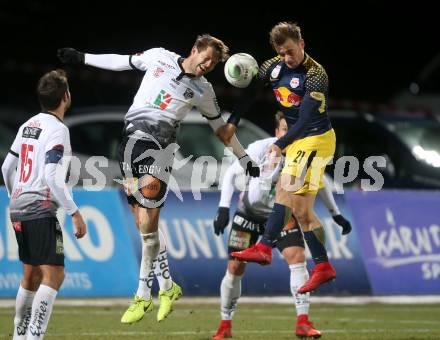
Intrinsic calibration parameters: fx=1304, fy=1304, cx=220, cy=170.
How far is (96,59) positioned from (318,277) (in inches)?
110

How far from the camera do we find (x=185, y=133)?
2061cm

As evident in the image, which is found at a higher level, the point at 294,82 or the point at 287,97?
the point at 294,82

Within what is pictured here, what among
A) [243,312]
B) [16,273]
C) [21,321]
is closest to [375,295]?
[243,312]

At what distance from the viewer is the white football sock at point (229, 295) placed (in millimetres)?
12750

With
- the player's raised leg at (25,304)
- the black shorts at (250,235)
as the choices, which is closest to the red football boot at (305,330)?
the black shorts at (250,235)

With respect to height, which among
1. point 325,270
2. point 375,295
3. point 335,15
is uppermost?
point 335,15

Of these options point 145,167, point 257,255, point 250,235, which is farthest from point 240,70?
point 250,235

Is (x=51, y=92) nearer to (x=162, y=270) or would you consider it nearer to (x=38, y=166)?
(x=38, y=166)

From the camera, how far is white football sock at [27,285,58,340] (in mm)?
10391

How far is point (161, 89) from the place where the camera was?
11641mm

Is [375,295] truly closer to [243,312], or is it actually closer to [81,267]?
[243,312]

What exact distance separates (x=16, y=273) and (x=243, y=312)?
283cm

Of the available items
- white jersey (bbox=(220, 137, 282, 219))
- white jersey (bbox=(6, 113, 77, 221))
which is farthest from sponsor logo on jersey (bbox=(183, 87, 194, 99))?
white jersey (bbox=(220, 137, 282, 219))

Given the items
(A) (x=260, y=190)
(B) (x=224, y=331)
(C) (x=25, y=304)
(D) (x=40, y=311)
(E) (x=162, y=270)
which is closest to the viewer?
(D) (x=40, y=311)
